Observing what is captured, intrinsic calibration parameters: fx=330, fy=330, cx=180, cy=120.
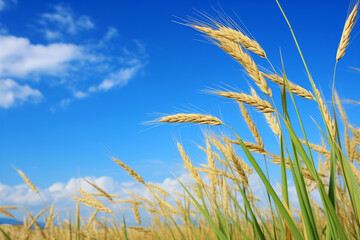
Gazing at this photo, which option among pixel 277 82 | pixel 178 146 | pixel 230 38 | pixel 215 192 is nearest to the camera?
pixel 230 38

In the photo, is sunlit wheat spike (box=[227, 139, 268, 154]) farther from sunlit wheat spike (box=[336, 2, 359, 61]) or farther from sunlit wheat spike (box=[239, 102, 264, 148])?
sunlit wheat spike (box=[336, 2, 359, 61])

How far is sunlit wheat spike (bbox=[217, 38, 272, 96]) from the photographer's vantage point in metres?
1.52

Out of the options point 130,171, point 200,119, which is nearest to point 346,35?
point 200,119

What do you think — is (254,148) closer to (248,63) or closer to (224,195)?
(248,63)

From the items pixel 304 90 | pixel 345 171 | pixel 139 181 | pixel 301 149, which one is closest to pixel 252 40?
pixel 304 90

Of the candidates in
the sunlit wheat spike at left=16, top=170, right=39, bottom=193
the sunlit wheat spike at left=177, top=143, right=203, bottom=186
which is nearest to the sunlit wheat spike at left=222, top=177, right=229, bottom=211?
the sunlit wheat spike at left=177, top=143, right=203, bottom=186

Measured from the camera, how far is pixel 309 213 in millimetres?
1451

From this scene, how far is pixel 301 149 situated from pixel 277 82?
451 millimetres

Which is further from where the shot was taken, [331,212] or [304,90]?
[304,90]

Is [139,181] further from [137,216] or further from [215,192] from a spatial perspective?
[137,216]

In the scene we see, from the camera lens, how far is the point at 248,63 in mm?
1531

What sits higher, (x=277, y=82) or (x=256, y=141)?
(x=277, y=82)

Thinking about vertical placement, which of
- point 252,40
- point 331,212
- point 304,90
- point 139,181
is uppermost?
point 252,40

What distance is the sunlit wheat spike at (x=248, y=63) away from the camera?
1.52 meters
